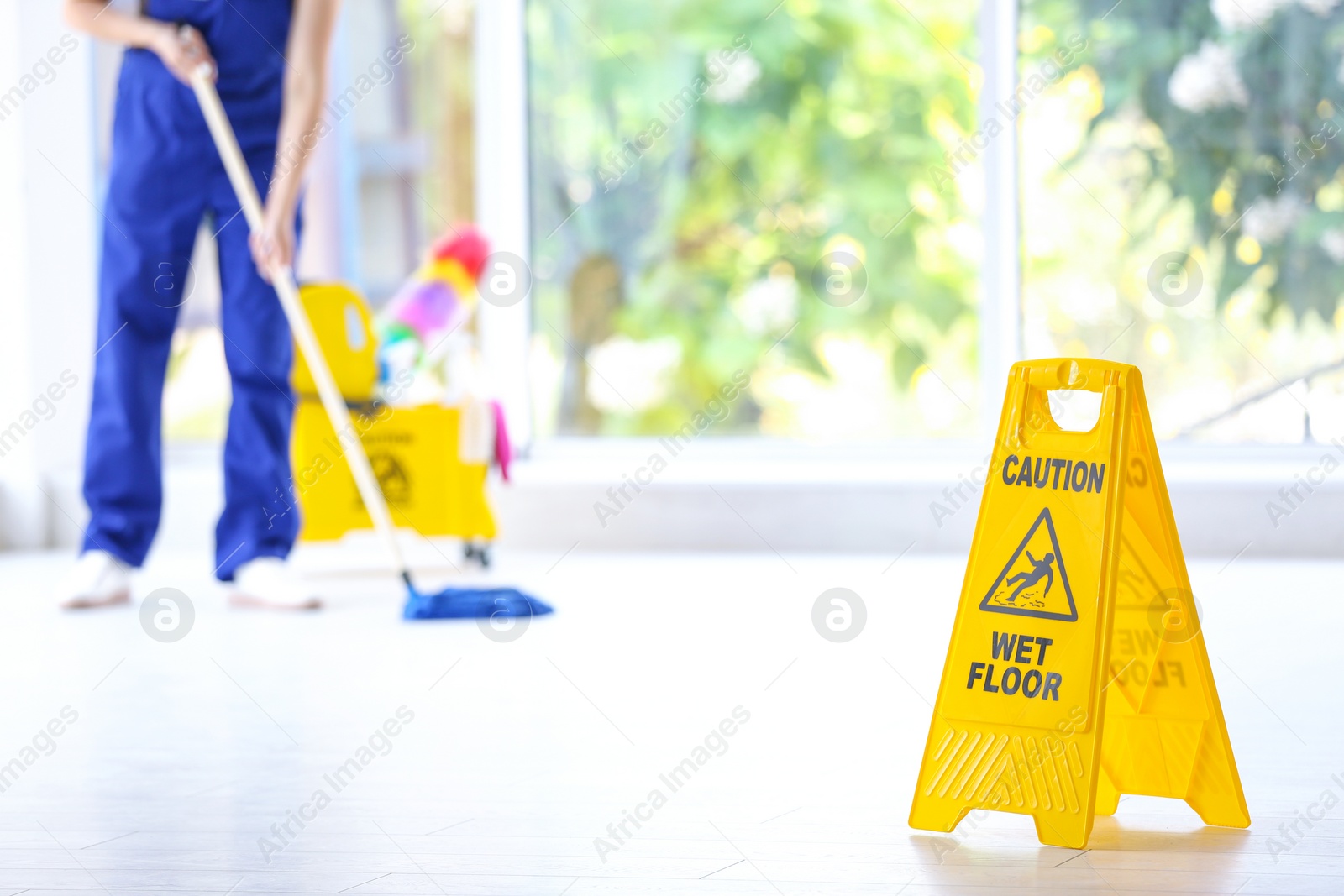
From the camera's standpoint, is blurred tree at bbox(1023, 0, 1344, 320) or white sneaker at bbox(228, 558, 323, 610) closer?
white sneaker at bbox(228, 558, 323, 610)

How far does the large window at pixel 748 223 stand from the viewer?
3.65 meters

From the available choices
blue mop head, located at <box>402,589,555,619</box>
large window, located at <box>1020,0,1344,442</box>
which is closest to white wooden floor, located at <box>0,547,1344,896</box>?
blue mop head, located at <box>402,589,555,619</box>

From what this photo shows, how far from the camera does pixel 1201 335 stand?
3.43 m

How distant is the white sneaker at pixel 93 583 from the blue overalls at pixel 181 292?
35 millimetres

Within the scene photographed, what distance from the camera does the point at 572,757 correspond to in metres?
1.54

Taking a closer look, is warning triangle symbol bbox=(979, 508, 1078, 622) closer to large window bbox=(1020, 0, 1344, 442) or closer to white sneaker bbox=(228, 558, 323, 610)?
white sneaker bbox=(228, 558, 323, 610)

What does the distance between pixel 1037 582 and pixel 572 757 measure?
589 millimetres

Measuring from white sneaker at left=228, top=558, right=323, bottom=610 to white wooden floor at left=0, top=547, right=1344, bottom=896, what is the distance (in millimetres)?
48

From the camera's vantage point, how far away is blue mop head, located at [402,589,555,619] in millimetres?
2416

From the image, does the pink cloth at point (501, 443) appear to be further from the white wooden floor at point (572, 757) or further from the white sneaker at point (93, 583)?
the white sneaker at point (93, 583)

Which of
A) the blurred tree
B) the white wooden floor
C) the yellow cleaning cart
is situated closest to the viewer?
the white wooden floor

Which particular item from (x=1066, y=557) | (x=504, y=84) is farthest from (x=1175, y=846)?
(x=504, y=84)

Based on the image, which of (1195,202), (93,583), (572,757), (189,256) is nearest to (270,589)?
(93,583)

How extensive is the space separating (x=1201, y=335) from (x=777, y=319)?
1135 millimetres
